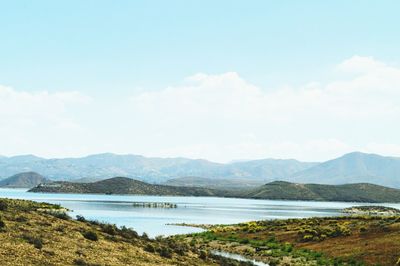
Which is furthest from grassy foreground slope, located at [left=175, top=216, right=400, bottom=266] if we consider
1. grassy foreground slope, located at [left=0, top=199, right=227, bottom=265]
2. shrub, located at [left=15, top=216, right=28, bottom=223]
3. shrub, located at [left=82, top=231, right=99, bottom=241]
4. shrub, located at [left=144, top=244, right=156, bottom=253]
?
shrub, located at [left=15, top=216, right=28, bottom=223]

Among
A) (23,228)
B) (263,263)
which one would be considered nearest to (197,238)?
(263,263)

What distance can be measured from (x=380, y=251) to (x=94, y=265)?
37233 millimetres

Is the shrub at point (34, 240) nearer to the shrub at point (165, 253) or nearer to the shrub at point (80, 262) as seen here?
the shrub at point (80, 262)

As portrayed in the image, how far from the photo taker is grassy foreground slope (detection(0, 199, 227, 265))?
2977cm

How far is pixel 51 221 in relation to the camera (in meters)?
44.0

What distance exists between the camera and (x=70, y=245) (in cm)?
3469

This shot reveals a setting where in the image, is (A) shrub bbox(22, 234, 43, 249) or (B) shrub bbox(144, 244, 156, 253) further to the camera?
(B) shrub bbox(144, 244, 156, 253)

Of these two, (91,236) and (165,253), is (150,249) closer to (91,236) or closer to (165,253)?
(165,253)

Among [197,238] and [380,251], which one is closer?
[380,251]

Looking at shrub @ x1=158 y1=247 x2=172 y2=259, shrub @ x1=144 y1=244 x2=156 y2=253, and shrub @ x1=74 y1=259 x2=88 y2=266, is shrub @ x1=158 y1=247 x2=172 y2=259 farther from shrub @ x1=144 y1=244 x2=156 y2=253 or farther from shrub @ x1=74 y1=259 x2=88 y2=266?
shrub @ x1=74 y1=259 x2=88 y2=266

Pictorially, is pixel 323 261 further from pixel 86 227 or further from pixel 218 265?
pixel 86 227

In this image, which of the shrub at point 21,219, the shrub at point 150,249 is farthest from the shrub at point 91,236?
the shrub at point 21,219

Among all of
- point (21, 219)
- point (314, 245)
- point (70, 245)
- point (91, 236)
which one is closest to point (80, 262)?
point (70, 245)

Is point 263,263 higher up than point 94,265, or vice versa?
point 94,265
